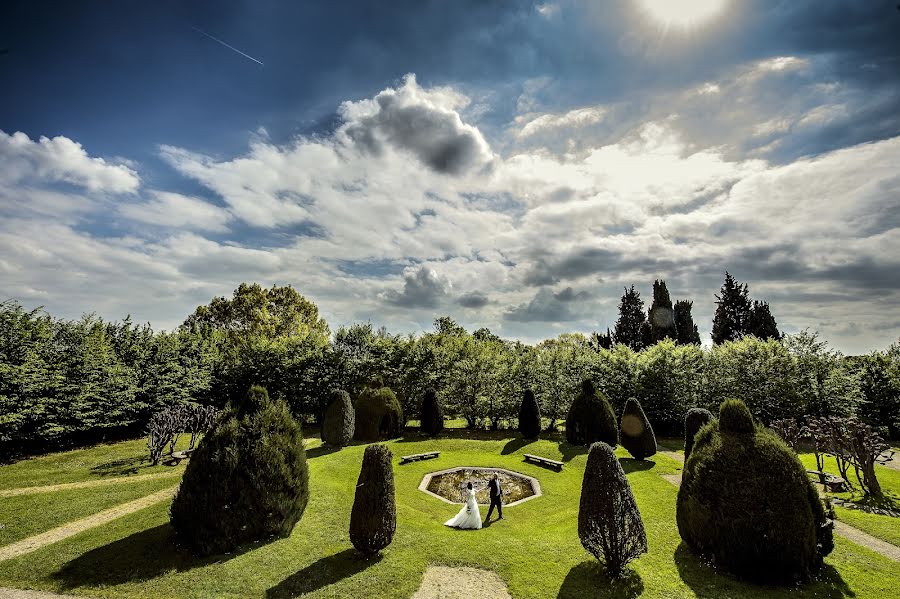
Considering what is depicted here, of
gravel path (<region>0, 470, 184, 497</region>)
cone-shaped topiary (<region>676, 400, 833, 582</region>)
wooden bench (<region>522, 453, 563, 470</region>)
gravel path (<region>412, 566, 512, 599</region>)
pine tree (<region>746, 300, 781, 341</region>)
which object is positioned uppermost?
pine tree (<region>746, 300, 781, 341</region>)

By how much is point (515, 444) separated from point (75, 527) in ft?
59.4

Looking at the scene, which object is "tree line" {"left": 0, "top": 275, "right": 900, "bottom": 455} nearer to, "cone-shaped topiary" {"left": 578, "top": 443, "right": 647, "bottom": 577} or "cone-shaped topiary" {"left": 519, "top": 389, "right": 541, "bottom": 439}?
"cone-shaped topiary" {"left": 519, "top": 389, "right": 541, "bottom": 439}

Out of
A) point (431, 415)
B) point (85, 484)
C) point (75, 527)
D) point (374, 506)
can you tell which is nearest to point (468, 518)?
→ point (374, 506)

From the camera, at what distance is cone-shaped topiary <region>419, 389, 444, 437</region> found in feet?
80.4

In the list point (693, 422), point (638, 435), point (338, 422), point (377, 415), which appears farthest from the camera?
point (377, 415)

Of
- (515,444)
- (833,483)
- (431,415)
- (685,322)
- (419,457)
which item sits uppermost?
(685,322)

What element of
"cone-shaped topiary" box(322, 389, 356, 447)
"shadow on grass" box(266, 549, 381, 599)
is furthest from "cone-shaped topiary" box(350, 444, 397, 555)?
"cone-shaped topiary" box(322, 389, 356, 447)

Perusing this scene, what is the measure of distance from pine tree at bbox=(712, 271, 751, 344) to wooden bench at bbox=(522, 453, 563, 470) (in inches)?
1761

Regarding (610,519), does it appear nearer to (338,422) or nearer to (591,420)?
(591,420)

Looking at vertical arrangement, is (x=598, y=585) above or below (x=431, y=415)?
below

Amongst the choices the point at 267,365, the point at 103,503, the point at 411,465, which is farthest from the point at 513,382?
the point at 103,503

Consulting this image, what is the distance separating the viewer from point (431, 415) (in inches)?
965

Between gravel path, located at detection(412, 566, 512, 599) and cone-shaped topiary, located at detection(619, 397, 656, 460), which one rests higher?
cone-shaped topiary, located at detection(619, 397, 656, 460)

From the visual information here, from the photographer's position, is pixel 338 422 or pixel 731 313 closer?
pixel 338 422
